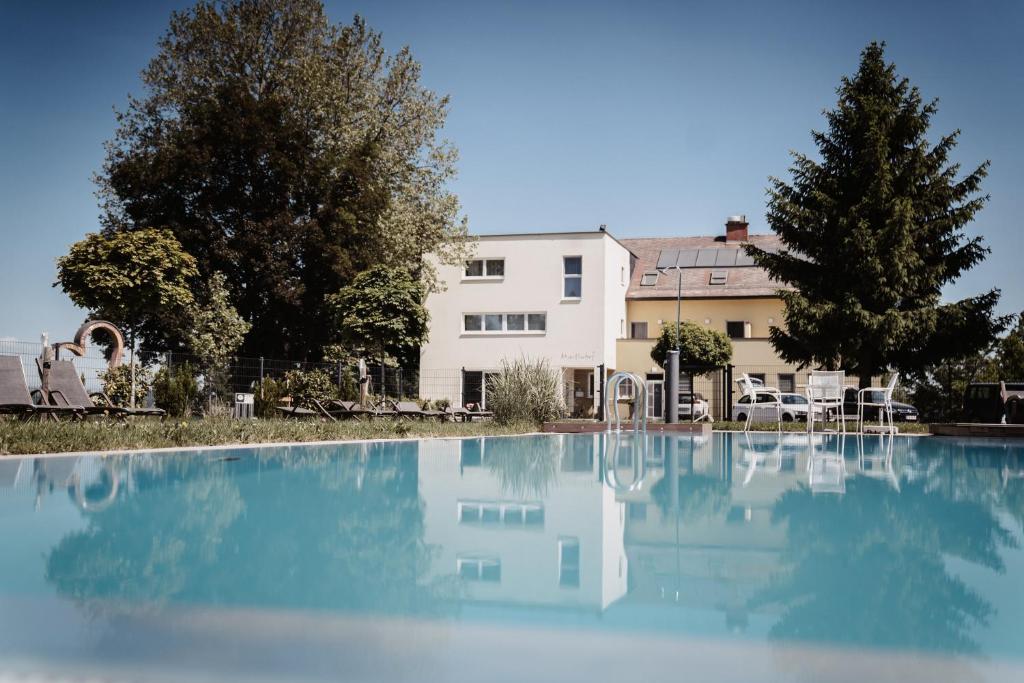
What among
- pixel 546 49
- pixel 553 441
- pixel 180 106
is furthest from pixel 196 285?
pixel 553 441

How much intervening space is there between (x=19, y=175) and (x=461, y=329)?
1465cm

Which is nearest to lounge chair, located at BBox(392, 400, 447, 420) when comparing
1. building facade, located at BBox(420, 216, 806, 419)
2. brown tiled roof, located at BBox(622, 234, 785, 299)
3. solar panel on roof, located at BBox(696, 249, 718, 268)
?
building facade, located at BBox(420, 216, 806, 419)

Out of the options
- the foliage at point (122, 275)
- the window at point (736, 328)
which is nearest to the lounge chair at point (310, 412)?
the foliage at point (122, 275)

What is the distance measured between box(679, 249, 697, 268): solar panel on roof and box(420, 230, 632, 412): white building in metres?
5.23

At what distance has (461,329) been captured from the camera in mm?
32031

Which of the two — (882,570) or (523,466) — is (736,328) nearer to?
(523,466)

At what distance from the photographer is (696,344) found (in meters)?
29.0

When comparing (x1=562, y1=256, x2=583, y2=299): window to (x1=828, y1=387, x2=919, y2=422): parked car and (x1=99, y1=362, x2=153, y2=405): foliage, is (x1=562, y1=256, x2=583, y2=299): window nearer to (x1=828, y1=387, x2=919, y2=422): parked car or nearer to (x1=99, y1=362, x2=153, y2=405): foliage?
(x1=828, y1=387, x2=919, y2=422): parked car

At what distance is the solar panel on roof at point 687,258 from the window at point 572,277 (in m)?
7.10

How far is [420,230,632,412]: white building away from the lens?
Result: 30906mm

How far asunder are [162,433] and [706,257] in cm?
2870

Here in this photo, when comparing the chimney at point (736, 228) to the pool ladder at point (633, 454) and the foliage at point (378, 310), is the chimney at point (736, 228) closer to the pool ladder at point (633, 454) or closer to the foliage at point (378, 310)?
the foliage at point (378, 310)

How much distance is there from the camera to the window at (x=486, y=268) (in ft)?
104

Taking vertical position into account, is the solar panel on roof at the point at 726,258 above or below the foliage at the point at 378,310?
above
